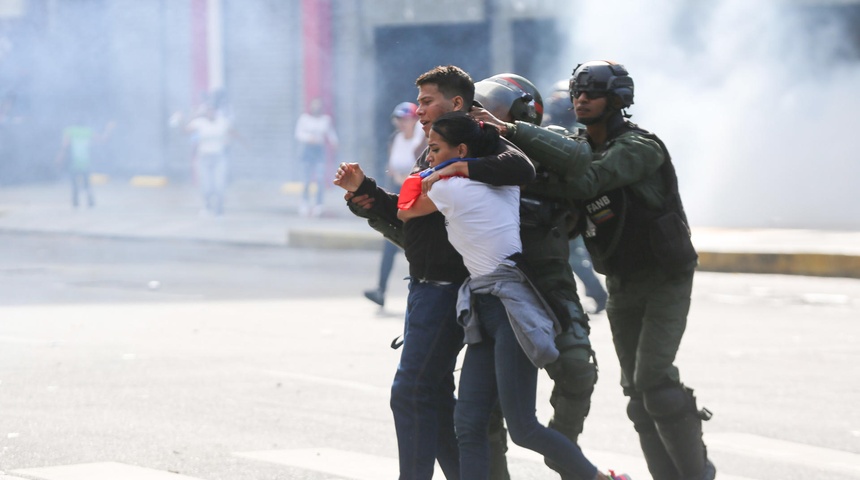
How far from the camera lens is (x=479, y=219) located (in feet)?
15.7

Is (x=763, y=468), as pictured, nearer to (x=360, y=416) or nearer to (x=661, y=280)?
(x=661, y=280)

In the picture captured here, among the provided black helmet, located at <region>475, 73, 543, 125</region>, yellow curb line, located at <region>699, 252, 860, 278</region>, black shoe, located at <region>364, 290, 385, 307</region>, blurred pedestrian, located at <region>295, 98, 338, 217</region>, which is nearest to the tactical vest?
black helmet, located at <region>475, 73, 543, 125</region>

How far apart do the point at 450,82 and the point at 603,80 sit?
529mm

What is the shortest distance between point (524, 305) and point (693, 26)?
50.7ft

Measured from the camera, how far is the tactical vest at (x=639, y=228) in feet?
16.8

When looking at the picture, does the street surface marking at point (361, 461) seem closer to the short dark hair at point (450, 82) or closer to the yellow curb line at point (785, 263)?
the short dark hair at point (450, 82)

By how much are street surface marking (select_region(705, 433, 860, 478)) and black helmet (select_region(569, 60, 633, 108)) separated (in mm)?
1914

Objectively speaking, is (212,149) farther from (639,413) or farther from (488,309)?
(488,309)

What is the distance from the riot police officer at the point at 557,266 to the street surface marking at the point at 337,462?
1.04m

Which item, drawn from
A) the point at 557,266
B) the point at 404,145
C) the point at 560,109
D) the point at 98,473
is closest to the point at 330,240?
the point at 404,145

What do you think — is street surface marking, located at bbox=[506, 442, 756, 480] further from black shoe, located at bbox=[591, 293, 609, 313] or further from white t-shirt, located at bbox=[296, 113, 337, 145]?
white t-shirt, located at bbox=[296, 113, 337, 145]

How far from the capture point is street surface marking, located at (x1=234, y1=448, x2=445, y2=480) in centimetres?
594

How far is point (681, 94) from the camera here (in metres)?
19.8

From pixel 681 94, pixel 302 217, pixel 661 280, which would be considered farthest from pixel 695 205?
pixel 661 280
